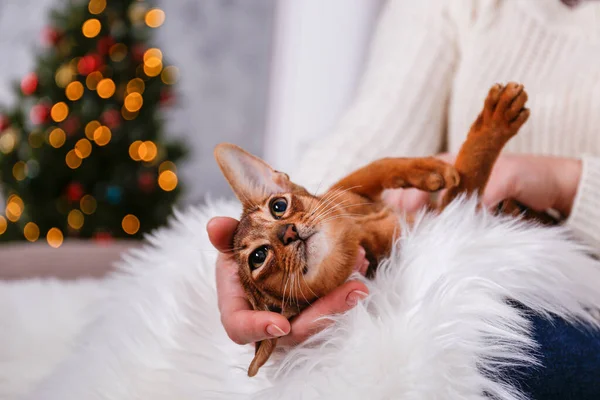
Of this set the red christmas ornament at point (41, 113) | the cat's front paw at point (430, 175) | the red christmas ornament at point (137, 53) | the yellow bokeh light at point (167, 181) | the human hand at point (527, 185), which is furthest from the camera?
the yellow bokeh light at point (167, 181)

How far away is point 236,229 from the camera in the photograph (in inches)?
23.4

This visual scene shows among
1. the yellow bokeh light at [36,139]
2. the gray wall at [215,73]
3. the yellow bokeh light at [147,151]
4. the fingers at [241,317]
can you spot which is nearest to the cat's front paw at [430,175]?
the fingers at [241,317]

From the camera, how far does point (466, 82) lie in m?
1.08

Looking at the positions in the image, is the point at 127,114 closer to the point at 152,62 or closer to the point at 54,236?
the point at 152,62

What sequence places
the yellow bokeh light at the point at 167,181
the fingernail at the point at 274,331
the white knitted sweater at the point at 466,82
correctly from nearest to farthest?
the fingernail at the point at 274,331
the white knitted sweater at the point at 466,82
the yellow bokeh light at the point at 167,181

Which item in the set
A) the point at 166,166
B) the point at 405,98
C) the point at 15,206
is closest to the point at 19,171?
the point at 15,206

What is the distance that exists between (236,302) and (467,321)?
231 millimetres

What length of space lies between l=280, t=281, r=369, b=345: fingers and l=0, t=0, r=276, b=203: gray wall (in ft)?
8.37

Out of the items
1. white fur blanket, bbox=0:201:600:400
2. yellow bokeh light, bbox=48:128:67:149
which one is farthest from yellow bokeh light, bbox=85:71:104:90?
white fur blanket, bbox=0:201:600:400

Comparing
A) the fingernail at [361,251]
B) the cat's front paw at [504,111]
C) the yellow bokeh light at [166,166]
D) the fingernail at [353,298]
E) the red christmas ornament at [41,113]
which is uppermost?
the cat's front paw at [504,111]

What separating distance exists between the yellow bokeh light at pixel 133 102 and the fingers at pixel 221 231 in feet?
5.83

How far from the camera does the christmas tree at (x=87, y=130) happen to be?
7.08ft

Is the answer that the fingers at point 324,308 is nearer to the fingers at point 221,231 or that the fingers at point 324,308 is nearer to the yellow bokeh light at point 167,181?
the fingers at point 221,231

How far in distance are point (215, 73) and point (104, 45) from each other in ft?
3.48
